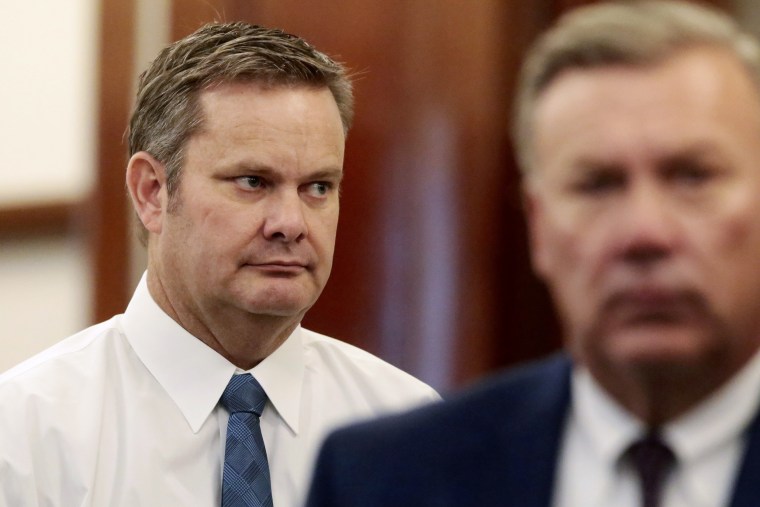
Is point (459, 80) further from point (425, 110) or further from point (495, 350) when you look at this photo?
point (495, 350)

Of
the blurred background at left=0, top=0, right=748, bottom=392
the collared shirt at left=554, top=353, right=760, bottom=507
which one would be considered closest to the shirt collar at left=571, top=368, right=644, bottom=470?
the collared shirt at left=554, top=353, right=760, bottom=507

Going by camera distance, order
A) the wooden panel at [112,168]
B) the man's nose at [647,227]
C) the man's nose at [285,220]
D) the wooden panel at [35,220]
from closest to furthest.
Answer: the man's nose at [647,227] → the man's nose at [285,220] → the wooden panel at [112,168] → the wooden panel at [35,220]

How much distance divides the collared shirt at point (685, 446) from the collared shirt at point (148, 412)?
0.53 meters

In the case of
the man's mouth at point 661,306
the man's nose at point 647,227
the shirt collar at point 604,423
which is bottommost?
the shirt collar at point 604,423

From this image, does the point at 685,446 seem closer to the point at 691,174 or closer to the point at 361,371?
the point at 691,174

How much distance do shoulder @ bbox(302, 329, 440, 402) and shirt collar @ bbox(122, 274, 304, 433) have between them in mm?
47

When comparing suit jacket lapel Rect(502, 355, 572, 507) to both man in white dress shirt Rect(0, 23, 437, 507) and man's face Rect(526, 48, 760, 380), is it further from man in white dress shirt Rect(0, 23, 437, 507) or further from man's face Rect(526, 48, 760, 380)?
man in white dress shirt Rect(0, 23, 437, 507)

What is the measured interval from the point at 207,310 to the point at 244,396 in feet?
0.24

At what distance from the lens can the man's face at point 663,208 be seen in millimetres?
348

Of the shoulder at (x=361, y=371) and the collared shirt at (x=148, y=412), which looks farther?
the shoulder at (x=361, y=371)

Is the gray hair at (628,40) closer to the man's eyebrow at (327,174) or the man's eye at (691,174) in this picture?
the man's eye at (691,174)

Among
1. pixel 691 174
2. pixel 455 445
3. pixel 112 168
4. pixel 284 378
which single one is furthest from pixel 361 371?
pixel 691 174

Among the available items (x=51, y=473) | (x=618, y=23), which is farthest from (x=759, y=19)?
(x=51, y=473)

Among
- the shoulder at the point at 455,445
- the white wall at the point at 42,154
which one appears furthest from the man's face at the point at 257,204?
the white wall at the point at 42,154
